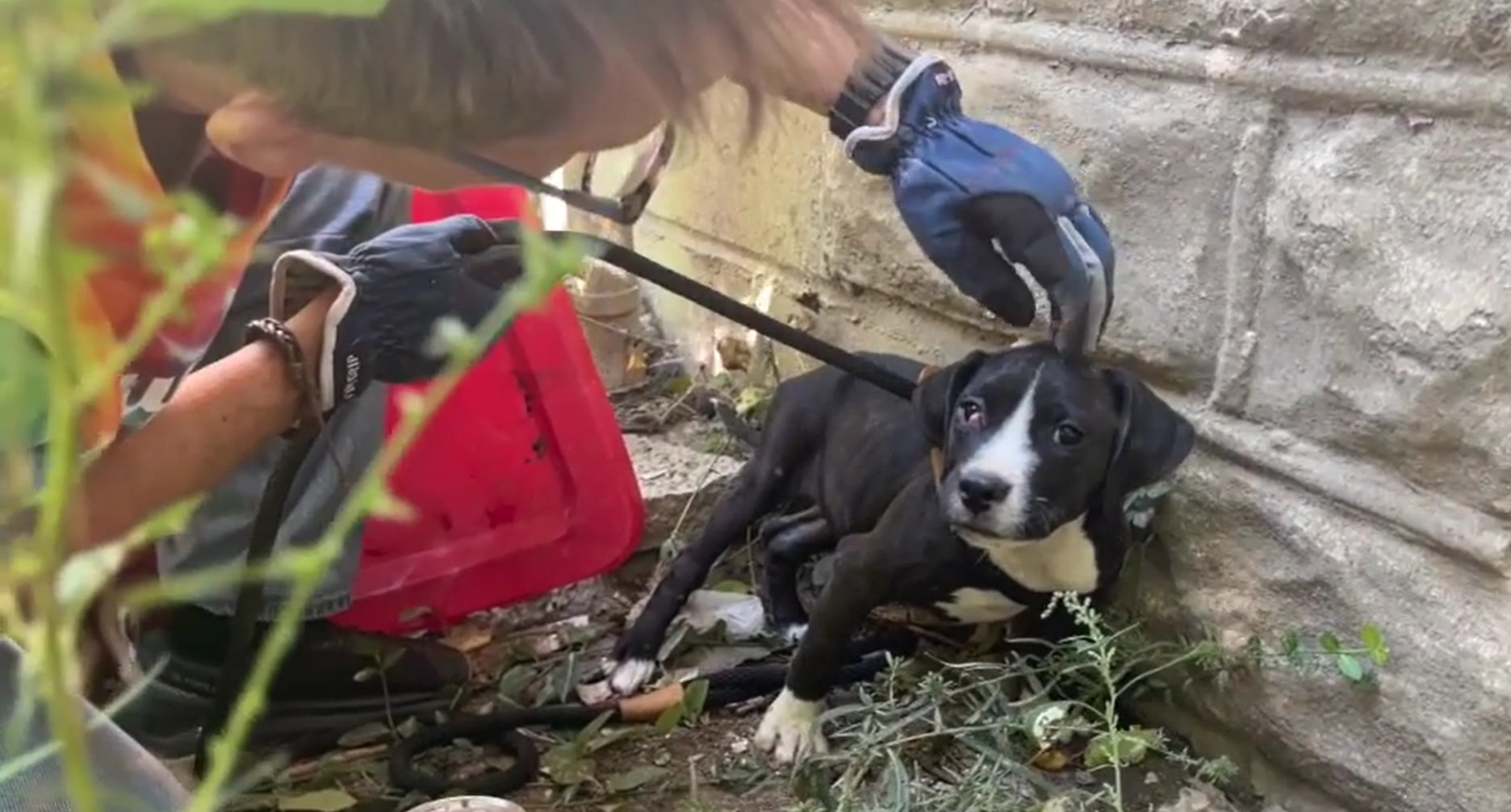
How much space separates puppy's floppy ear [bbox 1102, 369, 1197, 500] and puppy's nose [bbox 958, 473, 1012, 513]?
120 mm

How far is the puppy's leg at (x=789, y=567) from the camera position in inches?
78.3

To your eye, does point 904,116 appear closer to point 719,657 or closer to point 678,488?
point 719,657

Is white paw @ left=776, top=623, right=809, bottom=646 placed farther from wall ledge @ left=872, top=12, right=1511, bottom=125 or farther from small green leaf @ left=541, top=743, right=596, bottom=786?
wall ledge @ left=872, top=12, right=1511, bottom=125

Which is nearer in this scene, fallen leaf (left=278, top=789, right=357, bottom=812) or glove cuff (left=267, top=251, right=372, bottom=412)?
glove cuff (left=267, top=251, right=372, bottom=412)

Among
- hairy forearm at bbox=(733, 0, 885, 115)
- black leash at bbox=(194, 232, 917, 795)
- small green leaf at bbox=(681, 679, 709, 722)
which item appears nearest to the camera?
hairy forearm at bbox=(733, 0, 885, 115)

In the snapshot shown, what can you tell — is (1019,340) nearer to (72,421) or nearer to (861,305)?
(861,305)

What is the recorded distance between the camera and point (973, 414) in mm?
1561

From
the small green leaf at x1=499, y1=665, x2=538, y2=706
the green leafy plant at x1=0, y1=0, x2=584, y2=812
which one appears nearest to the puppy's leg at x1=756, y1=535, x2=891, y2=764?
the small green leaf at x1=499, y1=665, x2=538, y2=706

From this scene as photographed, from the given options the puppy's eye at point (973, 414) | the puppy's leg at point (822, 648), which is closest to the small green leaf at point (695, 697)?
the puppy's leg at point (822, 648)

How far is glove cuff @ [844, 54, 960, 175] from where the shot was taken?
133 centimetres

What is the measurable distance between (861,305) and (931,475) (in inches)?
19.1

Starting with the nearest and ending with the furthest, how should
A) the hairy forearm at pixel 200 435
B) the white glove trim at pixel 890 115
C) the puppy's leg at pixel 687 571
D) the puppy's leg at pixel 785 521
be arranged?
the hairy forearm at pixel 200 435 → the white glove trim at pixel 890 115 → the puppy's leg at pixel 687 571 → the puppy's leg at pixel 785 521

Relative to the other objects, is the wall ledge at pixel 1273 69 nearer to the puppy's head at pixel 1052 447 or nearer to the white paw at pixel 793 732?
the puppy's head at pixel 1052 447

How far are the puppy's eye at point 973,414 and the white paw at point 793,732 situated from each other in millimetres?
372
